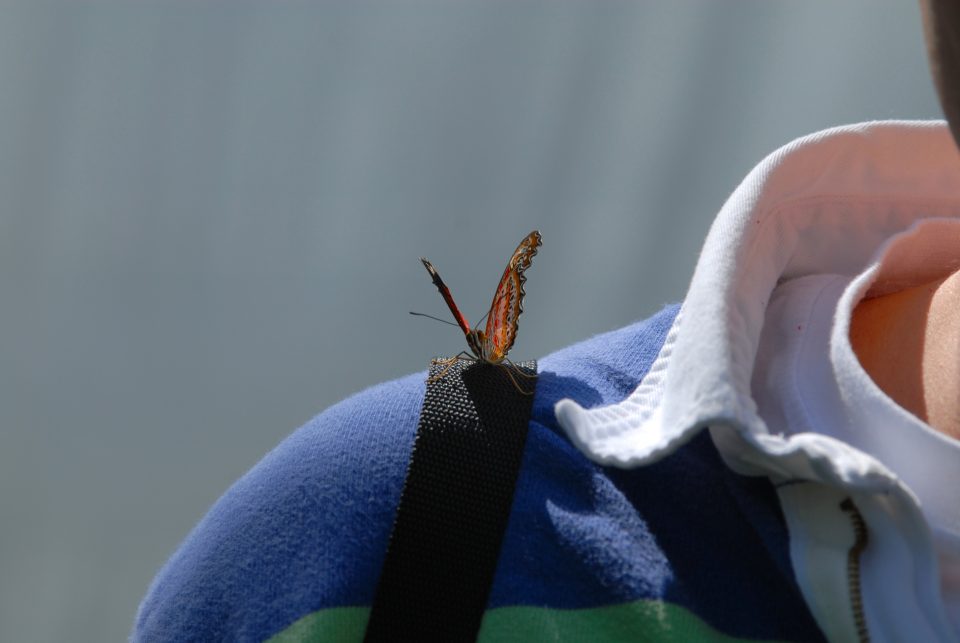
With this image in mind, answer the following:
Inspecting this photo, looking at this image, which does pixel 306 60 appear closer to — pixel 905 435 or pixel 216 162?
pixel 216 162

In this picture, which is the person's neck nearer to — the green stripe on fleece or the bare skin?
the bare skin

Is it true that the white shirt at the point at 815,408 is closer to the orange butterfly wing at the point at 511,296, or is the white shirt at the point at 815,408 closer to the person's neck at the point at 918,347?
the person's neck at the point at 918,347

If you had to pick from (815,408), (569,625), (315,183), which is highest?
(315,183)

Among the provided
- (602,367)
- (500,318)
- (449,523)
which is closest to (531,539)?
(449,523)

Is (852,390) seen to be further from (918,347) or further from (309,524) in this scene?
(309,524)

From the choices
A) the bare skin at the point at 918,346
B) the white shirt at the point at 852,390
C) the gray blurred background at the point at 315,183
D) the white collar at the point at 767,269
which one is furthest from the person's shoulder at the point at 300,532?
the gray blurred background at the point at 315,183

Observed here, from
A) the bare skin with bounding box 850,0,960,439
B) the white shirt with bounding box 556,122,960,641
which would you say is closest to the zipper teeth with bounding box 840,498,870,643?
the white shirt with bounding box 556,122,960,641
